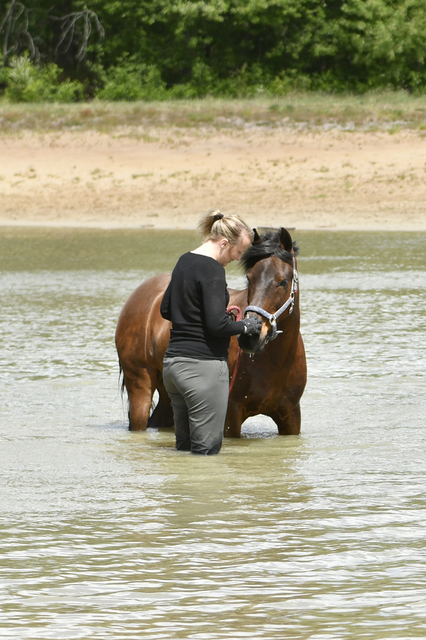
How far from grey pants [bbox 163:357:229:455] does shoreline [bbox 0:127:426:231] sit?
19710 millimetres

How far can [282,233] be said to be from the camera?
604 centimetres

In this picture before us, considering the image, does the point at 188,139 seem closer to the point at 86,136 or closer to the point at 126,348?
the point at 86,136

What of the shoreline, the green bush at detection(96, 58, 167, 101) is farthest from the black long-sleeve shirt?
the green bush at detection(96, 58, 167, 101)

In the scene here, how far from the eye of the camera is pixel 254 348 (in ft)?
18.3

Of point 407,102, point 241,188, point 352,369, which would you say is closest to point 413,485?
point 352,369

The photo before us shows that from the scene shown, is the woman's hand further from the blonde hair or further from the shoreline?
the shoreline

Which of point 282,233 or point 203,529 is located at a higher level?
point 282,233

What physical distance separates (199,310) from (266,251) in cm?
64

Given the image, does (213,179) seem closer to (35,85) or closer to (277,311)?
(35,85)

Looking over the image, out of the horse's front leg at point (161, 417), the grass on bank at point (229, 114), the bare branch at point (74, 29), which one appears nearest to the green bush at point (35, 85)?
the bare branch at point (74, 29)

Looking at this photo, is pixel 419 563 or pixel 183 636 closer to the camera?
pixel 183 636

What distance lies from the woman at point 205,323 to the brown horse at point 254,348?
174mm

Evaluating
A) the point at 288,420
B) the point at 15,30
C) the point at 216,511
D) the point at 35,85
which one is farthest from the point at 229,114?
the point at 216,511

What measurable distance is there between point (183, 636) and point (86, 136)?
101 ft
